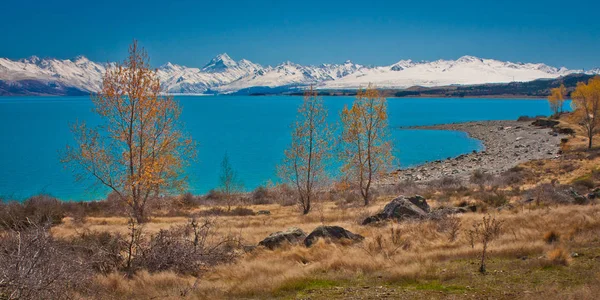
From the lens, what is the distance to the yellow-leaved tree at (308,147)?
2955 centimetres

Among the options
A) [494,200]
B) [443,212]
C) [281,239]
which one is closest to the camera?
[281,239]

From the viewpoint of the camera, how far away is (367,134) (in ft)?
106

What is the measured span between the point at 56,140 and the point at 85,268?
93.2 m

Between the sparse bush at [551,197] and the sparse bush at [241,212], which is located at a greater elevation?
the sparse bush at [551,197]

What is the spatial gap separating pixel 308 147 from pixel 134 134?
11409 mm

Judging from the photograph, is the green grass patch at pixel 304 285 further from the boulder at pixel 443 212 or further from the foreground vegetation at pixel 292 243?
the boulder at pixel 443 212

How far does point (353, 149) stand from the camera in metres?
33.1

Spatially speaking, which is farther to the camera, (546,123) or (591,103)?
(546,123)

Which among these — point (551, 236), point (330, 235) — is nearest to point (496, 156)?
point (551, 236)

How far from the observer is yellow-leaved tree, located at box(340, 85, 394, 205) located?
31.9m

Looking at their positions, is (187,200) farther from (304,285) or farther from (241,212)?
(304,285)

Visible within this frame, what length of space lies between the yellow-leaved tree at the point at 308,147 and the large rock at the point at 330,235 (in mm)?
13224

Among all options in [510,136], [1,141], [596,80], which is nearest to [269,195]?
[596,80]

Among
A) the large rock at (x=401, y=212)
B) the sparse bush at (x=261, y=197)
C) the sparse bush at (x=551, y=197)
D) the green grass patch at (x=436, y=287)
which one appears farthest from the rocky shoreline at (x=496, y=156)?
the green grass patch at (x=436, y=287)
